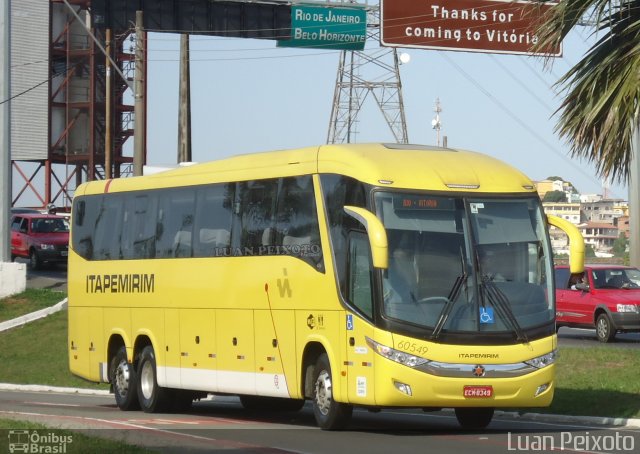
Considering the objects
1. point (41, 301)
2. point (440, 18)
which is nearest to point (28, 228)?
point (41, 301)

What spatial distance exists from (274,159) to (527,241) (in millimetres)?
3893

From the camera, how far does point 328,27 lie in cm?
4197

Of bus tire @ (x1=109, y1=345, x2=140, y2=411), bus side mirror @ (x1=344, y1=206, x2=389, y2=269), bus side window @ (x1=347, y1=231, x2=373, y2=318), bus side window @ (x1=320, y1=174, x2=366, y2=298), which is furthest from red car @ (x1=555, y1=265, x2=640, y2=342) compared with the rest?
bus side mirror @ (x1=344, y1=206, x2=389, y2=269)

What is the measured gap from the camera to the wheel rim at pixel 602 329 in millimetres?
30438

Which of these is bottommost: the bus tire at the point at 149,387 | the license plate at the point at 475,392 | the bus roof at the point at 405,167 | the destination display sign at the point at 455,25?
the bus tire at the point at 149,387

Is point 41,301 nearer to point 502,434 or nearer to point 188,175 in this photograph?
point 188,175

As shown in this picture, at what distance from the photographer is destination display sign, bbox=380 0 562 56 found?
3688 cm

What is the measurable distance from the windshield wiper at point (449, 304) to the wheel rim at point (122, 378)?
7.99 metres

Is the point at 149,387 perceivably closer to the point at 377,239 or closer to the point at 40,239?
the point at 377,239

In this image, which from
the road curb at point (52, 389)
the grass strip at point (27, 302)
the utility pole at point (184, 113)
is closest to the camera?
the road curb at point (52, 389)

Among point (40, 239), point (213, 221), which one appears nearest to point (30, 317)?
point (40, 239)

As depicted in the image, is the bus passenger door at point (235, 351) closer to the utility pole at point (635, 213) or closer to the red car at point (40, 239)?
the utility pole at point (635, 213)

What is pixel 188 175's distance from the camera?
20.4 m

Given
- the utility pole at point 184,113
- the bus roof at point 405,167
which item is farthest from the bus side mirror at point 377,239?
the utility pole at point 184,113
